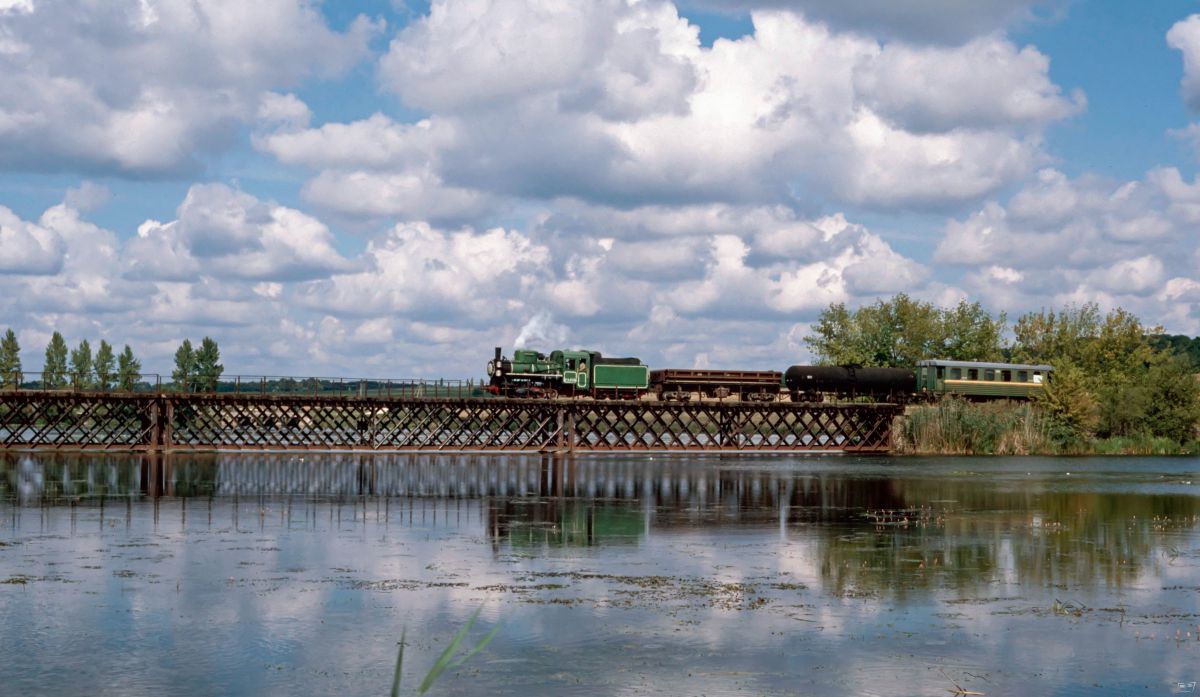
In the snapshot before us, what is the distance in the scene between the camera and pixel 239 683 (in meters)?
15.0

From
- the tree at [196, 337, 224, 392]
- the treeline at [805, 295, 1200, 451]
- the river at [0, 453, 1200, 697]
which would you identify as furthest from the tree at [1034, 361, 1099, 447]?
the tree at [196, 337, 224, 392]

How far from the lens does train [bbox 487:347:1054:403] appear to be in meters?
76.3

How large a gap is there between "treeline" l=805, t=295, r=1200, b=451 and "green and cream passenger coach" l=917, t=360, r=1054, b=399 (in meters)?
2.05

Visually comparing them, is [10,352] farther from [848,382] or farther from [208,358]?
[848,382]

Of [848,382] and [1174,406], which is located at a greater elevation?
[848,382]

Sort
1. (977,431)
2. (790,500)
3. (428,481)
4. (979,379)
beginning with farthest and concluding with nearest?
(979,379)
(977,431)
(428,481)
(790,500)

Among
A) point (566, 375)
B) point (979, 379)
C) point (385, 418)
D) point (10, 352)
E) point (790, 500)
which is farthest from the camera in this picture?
point (10, 352)

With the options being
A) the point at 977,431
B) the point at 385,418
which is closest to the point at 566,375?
the point at 385,418

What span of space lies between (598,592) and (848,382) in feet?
220

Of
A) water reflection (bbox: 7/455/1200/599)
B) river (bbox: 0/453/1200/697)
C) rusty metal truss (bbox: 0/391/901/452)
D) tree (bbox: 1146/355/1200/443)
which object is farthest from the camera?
tree (bbox: 1146/355/1200/443)

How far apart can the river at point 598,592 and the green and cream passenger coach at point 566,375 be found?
30.0 m

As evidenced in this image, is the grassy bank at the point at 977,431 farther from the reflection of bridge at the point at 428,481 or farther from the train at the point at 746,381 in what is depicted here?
the reflection of bridge at the point at 428,481

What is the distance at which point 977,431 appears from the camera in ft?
266

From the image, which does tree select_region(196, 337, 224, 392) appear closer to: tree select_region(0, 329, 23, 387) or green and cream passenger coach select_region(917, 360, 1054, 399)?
tree select_region(0, 329, 23, 387)
